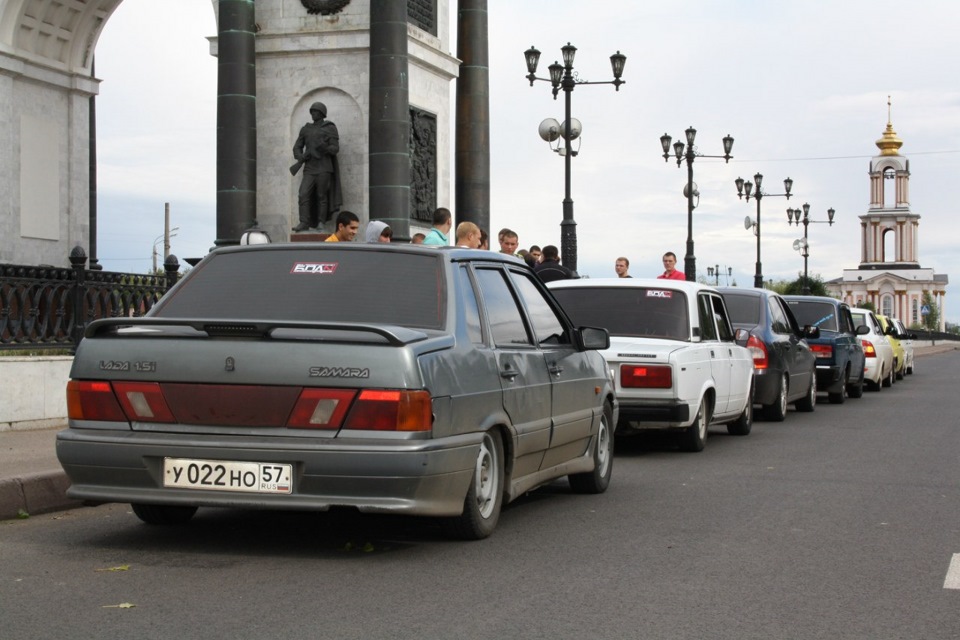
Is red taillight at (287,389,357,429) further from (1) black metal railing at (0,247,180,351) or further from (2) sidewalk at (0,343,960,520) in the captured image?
(1) black metal railing at (0,247,180,351)

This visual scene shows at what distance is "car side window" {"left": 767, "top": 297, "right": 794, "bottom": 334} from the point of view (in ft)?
60.2

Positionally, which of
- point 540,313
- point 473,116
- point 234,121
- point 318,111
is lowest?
point 540,313

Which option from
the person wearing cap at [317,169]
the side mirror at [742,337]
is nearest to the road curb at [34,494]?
the side mirror at [742,337]

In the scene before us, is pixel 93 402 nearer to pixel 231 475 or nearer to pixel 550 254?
pixel 231 475

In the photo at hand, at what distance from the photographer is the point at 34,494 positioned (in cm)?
909

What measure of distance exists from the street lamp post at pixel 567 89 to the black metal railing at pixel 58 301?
49.4 ft

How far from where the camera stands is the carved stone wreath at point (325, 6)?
23.7 metres

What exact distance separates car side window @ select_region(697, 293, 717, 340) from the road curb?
21.9 ft

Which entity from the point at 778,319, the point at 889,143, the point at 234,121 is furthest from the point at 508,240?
the point at 889,143

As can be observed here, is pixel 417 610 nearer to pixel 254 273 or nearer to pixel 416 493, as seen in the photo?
pixel 416 493

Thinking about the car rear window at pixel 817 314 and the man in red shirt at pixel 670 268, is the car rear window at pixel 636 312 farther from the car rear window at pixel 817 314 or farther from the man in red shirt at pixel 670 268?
the car rear window at pixel 817 314

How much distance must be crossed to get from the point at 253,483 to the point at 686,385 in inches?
273

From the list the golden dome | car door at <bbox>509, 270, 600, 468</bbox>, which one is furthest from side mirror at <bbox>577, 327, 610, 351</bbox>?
the golden dome

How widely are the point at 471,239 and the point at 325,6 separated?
477 inches
